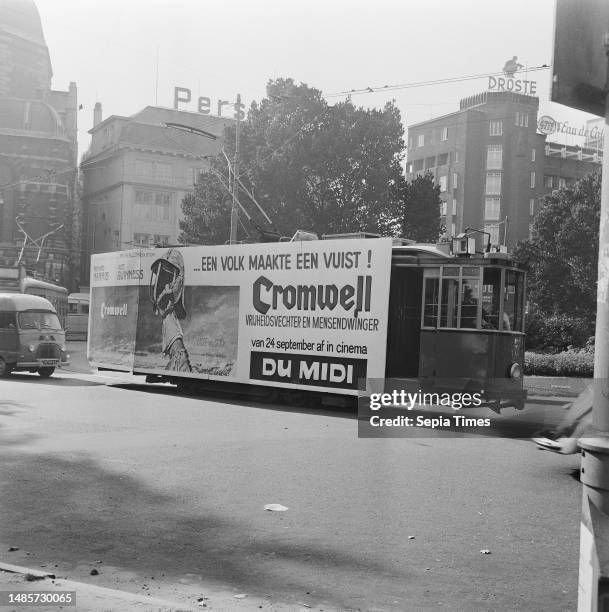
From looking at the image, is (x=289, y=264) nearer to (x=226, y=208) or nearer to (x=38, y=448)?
(x=38, y=448)

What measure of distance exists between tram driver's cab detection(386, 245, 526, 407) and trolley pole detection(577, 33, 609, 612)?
36.5ft

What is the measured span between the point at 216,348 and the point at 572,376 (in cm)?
1188

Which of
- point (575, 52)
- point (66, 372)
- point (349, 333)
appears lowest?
point (66, 372)

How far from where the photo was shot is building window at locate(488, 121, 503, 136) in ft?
234

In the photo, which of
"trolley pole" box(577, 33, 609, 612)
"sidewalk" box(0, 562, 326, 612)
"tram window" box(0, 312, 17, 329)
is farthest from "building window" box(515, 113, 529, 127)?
"trolley pole" box(577, 33, 609, 612)

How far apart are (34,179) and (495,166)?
4267cm

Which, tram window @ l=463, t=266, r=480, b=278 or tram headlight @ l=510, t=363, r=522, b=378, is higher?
tram window @ l=463, t=266, r=480, b=278

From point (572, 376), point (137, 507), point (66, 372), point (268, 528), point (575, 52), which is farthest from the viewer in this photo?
point (66, 372)

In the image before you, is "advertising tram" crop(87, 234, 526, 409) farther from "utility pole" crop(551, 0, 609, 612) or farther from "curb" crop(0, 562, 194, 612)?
"utility pole" crop(551, 0, 609, 612)

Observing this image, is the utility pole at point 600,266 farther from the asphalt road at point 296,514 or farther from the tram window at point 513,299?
the tram window at point 513,299

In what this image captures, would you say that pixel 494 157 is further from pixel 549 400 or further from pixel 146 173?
pixel 549 400

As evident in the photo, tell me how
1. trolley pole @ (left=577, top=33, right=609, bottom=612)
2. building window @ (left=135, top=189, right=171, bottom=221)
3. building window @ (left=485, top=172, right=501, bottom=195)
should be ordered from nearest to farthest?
trolley pole @ (left=577, top=33, right=609, bottom=612) → building window @ (left=135, top=189, right=171, bottom=221) → building window @ (left=485, top=172, right=501, bottom=195)

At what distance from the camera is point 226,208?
37.4 meters

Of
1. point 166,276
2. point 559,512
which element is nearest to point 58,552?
point 559,512
